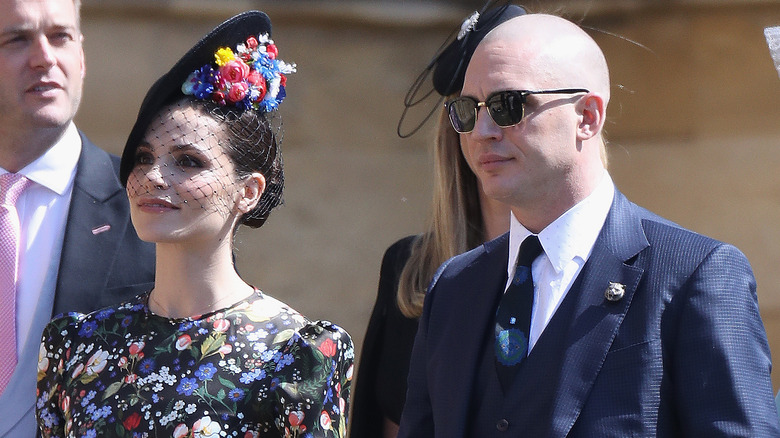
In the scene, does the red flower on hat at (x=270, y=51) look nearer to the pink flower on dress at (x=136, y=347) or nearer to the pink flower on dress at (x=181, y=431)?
the pink flower on dress at (x=136, y=347)

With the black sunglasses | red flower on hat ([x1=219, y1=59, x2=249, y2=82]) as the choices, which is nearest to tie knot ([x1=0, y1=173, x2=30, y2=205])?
red flower on hat ([x1=219, y1=59, x2=249, y2=82])

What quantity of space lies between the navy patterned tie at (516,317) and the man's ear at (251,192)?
73cm

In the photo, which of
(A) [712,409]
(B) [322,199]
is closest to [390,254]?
(A) [712,409]

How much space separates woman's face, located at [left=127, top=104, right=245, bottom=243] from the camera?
271 cm

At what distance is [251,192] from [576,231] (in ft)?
2.86

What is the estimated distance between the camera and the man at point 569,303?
85.8 inches

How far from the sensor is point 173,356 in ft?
8.89

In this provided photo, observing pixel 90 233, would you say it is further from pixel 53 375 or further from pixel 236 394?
pixel 236 394

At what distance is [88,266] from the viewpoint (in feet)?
10.4

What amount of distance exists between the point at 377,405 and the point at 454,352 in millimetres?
974

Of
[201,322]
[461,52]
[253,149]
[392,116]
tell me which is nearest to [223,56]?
[253,149]

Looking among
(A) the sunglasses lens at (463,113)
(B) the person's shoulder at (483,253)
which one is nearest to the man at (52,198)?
(B) the person's shoulder at (483,253)

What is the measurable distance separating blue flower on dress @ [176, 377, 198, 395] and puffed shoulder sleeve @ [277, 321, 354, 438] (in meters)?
0.20

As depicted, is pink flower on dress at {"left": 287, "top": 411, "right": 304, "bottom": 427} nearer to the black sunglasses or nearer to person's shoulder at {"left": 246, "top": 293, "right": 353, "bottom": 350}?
person's shoulder at {"left": 246, "top": 293, "right": 353, "bottom": 350}
